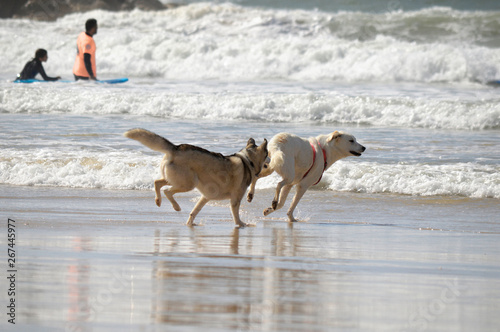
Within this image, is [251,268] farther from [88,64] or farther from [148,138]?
[88,64]

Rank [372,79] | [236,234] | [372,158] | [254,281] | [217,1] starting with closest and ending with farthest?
[254,281]
[236,234]
[372,158]
[372,79]
[217,1]

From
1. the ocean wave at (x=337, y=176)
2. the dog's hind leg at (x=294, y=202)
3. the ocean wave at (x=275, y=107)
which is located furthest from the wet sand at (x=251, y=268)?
the ocean wave at (x=275, y=107)

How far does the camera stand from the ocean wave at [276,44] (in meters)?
24.5

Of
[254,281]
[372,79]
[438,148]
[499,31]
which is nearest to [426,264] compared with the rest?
[254,281]

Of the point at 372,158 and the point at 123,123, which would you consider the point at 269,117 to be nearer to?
the point at 123,123

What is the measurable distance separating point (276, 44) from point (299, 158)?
19.4 metres

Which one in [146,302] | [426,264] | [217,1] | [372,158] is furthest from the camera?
[217,1]

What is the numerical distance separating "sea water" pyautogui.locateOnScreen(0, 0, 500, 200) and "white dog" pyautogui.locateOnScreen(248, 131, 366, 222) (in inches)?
60.3

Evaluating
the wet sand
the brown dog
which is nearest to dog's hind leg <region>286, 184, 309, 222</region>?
the wet sand

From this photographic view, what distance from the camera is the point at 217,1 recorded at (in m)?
Result: 39.8

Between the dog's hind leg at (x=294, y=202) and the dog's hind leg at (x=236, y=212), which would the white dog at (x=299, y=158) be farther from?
the dog's hind leg at (x=236, y=212)

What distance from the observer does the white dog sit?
812 centimetres

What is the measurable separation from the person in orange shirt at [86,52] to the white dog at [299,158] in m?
11.7

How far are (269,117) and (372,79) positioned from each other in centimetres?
761
